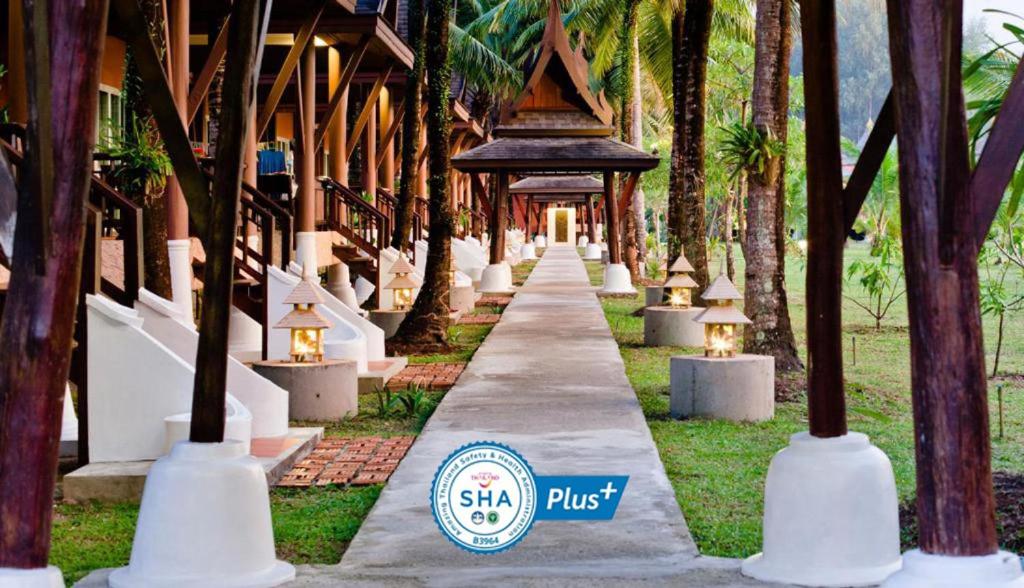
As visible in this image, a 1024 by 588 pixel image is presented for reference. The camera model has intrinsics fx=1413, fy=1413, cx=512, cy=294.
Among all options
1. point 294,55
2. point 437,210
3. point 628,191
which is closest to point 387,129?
point 628,191

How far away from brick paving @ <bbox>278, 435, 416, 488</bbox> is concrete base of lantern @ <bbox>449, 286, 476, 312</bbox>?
44.1 feet

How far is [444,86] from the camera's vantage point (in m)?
18.9

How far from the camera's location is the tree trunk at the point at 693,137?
20.1 m

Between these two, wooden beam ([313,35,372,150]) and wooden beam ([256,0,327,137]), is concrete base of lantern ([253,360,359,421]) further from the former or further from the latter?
wooden beam ([313,35,372,150])

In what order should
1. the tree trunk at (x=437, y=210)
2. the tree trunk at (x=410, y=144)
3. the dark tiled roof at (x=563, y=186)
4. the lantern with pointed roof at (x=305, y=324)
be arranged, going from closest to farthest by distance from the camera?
the lantern with pointed roof at (x=305, y=324) → the tree trunk at (x=437, y=210) → the tree trunk at (x=410, y=144) → the dark tiled roof at (x=563, y=186)

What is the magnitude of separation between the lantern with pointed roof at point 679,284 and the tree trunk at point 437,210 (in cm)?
301

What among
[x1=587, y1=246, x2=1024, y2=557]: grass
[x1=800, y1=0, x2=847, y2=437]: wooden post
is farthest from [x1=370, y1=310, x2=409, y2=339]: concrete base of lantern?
[x1=800, y1=0, x2=847, y2=437]: wooden post

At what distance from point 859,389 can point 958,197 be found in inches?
416

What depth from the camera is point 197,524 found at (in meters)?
5.86

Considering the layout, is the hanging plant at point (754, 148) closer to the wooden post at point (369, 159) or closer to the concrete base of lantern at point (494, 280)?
the wooden post at point (369, 159)

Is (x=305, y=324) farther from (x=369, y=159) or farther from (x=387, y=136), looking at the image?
(x=387, y=136)

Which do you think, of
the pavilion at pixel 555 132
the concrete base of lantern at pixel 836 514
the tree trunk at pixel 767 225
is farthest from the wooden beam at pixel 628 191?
the concrete base of lantern at pixel 836 514

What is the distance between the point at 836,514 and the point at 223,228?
2851 mm

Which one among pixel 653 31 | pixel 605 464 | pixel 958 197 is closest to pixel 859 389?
pixel 605 464
